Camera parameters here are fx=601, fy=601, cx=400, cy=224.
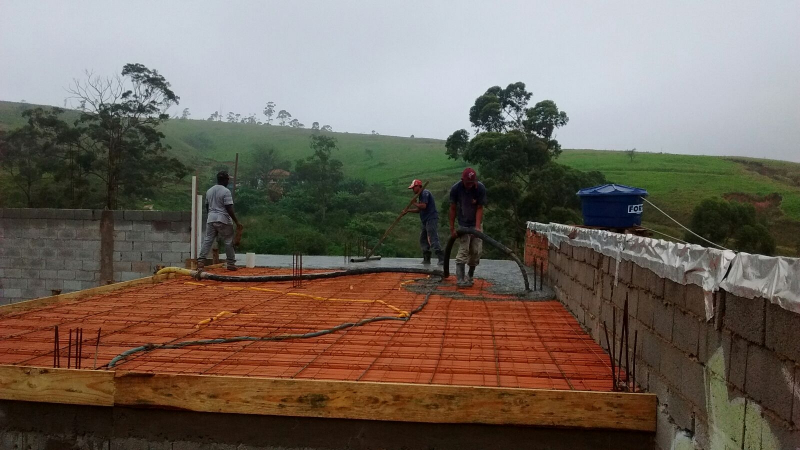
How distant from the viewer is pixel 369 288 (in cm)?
618

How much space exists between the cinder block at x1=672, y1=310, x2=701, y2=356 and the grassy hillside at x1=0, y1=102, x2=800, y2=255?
15.0 metres

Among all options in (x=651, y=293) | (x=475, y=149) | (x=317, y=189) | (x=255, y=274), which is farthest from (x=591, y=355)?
(x=317, y=189)

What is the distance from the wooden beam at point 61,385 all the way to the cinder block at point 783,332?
8.71ft

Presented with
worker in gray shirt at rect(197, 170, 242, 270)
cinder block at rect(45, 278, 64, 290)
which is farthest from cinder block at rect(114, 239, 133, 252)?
worker in gray shirt at rect(197, 170, 242, 270)

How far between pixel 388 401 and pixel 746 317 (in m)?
1.50

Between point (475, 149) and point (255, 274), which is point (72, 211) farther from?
point (475, 149)

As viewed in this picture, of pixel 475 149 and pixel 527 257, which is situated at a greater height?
pixel 475 149

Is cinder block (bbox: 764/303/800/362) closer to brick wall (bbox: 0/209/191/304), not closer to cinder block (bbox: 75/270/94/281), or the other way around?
brick wall (bbox: 0/209/191/304)

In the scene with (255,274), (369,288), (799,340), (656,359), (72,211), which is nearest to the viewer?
(799,340)

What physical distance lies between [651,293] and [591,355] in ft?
2.93

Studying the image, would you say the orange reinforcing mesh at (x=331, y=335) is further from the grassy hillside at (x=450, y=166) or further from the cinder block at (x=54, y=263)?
the grassy hillside at (x=450, y=166)

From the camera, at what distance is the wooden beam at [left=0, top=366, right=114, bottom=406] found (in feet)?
9.23

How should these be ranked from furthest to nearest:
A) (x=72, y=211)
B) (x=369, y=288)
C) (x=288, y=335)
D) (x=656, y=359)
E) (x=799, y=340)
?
(x=72, y=211) < (x=369, y=288) < (x=288, y=335) < (x=656, y=359) < (x=799, y=340)

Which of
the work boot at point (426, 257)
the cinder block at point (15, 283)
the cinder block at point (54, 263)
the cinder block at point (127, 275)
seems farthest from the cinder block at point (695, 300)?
the cinder block at point (15, 283)
